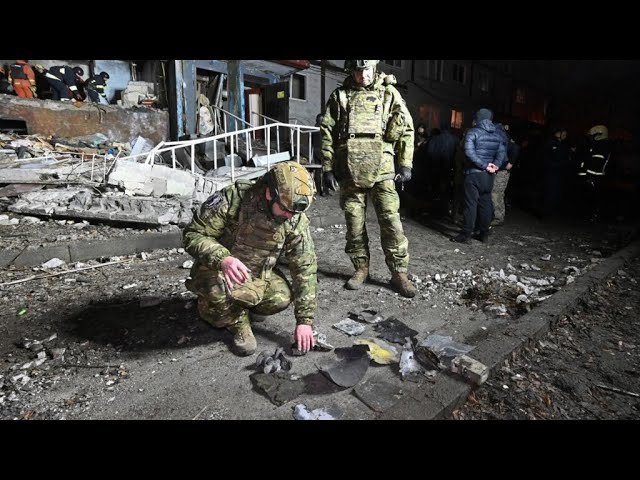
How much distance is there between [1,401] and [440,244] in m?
5.04

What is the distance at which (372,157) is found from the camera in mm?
3588

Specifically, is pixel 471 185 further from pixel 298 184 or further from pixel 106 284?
pixel 106 284

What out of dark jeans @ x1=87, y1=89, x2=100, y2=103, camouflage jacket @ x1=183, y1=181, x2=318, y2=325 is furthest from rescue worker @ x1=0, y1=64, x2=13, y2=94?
camouflage jacket @ x1=183, y1=181, x2=318, y2=325

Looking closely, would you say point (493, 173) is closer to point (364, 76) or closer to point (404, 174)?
point (404, 174)

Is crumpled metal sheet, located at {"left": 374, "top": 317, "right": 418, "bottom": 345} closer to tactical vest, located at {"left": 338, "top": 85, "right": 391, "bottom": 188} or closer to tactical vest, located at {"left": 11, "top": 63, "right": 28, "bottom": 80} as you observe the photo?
tactical vest, located at {"left": 338, "top": 85, "right": 391, "bottom": 188}

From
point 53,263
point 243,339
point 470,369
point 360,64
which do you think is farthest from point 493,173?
point 53,263

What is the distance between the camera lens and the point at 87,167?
289 inches

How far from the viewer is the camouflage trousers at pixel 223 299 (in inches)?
93.2

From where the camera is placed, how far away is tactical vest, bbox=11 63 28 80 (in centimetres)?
956

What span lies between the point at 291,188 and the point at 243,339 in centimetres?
110

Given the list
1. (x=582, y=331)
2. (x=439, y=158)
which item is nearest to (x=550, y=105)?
(x=439, y=158)

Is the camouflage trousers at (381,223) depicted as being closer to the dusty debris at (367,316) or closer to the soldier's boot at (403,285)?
the soldier's boot at (403,285)

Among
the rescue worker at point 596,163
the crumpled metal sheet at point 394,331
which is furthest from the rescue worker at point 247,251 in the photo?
the rescue worker at point 596,163

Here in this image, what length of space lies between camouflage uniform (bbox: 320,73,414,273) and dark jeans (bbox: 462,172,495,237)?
2.21 meters
